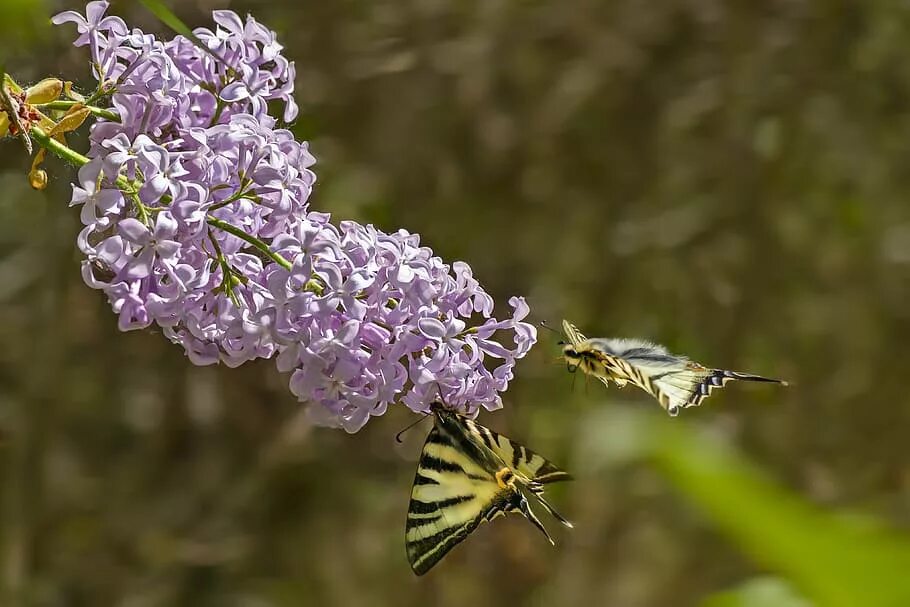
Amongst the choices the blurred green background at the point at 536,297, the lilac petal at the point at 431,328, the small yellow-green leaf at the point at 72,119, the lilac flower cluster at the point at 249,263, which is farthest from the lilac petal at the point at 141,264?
the blurred green background at the point at 536,297

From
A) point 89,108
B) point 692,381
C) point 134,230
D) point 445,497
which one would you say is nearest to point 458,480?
point 445,497

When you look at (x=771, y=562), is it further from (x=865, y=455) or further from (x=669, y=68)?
(x=865, y=455)

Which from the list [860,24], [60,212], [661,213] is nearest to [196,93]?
[60,212]

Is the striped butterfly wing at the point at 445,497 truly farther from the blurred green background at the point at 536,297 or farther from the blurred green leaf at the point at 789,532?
the blurred green background at the point at 536,297

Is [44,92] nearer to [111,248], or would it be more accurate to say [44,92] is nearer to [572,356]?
[111,248]

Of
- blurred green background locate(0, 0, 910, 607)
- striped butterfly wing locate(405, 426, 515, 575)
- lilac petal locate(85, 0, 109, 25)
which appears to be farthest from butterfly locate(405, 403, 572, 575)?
blurred green background locate(0, 0, 910, 607)

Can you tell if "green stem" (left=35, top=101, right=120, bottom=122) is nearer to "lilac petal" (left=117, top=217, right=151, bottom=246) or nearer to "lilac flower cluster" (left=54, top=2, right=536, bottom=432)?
"lilac flower cluster" (left=54, top=2, right=536, bottom=432)
